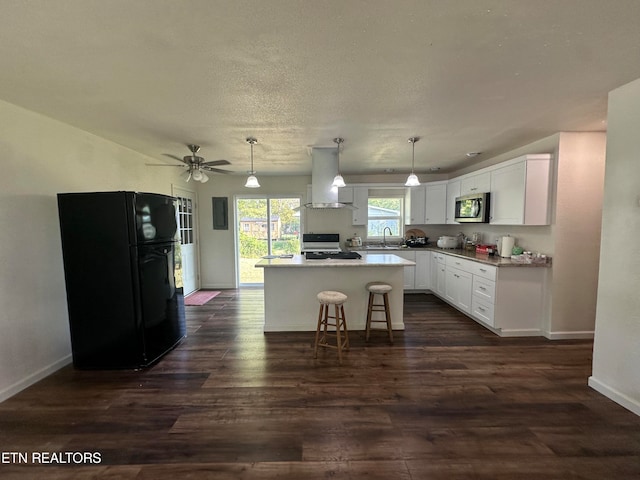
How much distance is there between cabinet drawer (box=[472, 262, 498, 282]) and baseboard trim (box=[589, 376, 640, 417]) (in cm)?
133

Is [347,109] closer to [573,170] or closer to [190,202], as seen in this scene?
[573,170]

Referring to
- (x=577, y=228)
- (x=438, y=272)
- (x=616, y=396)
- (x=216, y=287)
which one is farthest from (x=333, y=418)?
(x=216, y=287)

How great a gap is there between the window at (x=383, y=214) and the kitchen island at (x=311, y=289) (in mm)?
2368

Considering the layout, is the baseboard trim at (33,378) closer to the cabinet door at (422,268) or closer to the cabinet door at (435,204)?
the cabinet door at (422,268)

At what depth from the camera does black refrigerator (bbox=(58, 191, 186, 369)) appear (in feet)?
8.38

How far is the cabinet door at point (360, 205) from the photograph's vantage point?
5578 mm

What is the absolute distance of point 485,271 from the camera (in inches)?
143

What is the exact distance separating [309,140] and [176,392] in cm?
298

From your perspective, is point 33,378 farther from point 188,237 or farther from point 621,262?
point 621,262

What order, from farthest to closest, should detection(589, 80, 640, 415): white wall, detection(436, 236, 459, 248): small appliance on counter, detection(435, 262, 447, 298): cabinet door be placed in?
Answer: detection(436, 236, 459, 248): small appliance on counter
detection(435, 262, 447, 298): cabinet door
detection(589, 80, 640, 415): white wall

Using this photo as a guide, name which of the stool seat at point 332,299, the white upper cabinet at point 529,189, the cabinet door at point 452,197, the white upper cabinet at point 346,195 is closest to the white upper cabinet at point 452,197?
the cabinet door at point 452,197

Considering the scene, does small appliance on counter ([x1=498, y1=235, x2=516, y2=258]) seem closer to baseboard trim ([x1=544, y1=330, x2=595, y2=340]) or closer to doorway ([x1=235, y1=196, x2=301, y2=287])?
baseboard trim ([x1=544, y1=330, x2=595, y2=340])

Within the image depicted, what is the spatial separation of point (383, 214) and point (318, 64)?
4.43 m

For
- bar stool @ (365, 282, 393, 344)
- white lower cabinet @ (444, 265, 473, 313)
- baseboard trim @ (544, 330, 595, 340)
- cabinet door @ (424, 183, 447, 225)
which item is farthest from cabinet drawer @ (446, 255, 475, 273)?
bar stool @ (365, 282, 393, 344)
